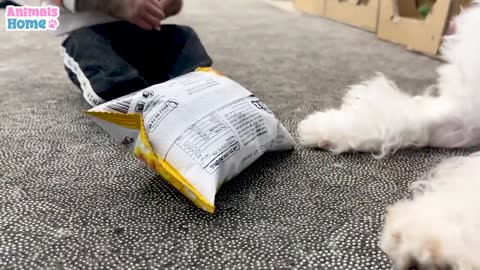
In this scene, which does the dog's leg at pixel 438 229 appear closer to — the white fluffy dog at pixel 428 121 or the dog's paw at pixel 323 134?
the white fluffy dog at pixel 428 121

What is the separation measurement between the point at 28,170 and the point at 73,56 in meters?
0.43

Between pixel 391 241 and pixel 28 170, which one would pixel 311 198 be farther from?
pixel 28 170

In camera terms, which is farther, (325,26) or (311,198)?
(325,26)

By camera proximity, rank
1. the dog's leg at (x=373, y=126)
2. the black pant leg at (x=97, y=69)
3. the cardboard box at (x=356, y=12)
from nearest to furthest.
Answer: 1. the dog's leg at (x=373, y=126)
2. the black pant leg at (x=97, y=69)
3. the cardboard box at (x=356, y=12)

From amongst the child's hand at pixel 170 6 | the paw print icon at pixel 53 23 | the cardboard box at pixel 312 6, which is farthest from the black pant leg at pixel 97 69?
the cardboard box at pixel 312 6

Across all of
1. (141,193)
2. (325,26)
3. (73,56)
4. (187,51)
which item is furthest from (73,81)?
(325,26)

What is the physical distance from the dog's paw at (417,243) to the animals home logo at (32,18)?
89 cm

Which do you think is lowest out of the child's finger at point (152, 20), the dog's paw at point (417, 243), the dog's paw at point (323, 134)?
the dog's paw at point (323, 134)

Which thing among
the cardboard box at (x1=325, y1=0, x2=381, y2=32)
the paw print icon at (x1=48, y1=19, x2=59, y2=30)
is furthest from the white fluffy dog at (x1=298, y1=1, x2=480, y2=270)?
the cardboard box at (x1=325, y1=0, x2=381, y2=32)

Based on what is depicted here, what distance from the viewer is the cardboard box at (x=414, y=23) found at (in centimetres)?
150

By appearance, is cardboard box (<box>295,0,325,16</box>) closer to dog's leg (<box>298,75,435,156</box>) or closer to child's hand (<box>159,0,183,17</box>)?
child's hand (<box>159,0,183,17</box>)

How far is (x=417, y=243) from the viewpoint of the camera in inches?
18.1

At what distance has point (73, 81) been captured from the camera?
3.62 ft

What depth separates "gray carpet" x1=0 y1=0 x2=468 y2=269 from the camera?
1.63 feet
